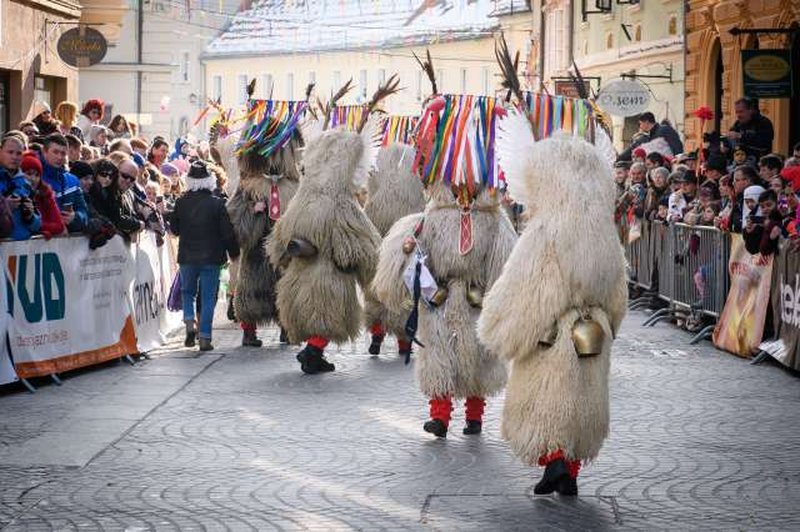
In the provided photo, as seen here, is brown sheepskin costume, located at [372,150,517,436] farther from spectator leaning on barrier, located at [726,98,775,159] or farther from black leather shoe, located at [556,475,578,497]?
spectator leaning on barrier, located at [726,98,775,159]

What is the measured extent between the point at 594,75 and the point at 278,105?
25.0 meters

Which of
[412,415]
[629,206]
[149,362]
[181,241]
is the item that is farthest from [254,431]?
[629,206]

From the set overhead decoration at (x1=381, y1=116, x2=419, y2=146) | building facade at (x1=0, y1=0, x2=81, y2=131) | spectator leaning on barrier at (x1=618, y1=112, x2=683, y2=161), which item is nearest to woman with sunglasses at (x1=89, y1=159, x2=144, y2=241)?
overhead decoration at (x1=381, y1=116, x2=419, y2=146)

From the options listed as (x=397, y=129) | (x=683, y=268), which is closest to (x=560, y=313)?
(x=397, y=129)

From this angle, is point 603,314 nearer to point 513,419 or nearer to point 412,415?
point 513,419

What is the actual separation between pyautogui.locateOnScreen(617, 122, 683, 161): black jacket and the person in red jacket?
→ 1338 cm

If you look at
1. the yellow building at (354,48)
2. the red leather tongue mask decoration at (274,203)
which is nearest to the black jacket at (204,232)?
the red leather tongue mask decoration at (274,203)

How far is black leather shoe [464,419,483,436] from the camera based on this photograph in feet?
35.2

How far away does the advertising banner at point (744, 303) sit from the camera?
14.9 m

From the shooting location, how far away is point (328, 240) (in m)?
14.2

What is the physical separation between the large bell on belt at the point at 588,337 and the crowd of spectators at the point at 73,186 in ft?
16.4

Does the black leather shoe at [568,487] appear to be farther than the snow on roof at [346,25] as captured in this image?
No

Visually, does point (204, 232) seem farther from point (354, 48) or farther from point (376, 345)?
point (354, 48)

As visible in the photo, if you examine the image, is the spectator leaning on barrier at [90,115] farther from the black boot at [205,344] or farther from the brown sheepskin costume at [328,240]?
the brown sheepskin costume at [328,240]
